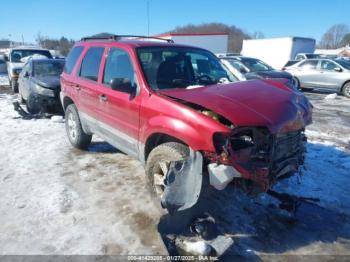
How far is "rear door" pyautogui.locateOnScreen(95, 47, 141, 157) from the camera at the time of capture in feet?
13.6

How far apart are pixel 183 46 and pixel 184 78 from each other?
736 mm

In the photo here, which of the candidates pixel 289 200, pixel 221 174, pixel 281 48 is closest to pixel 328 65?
pixel 281 48

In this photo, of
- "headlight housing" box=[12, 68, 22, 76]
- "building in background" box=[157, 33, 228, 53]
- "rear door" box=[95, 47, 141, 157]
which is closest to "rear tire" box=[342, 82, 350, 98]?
"rear door" box=[95, 47, 141, 157]

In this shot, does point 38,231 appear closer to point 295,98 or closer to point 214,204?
point 214,204

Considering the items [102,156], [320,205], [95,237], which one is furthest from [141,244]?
[102,156]

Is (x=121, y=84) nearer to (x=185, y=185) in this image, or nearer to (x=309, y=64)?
(x=185, y=185)

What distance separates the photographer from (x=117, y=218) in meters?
3.83

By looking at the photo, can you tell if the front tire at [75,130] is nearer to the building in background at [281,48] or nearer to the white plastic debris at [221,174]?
the white plastic debris at [221,174]

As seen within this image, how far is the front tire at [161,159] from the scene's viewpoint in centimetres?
353

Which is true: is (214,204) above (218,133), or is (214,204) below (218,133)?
below

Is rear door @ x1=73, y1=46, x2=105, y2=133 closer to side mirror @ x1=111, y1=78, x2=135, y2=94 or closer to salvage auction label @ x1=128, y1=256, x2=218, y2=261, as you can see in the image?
side mirror @ x1=111, y1=78, x2=135, y2=94

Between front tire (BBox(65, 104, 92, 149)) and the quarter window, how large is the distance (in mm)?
1485

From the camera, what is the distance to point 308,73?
15508 mm

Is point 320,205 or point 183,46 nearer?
point 320,205
